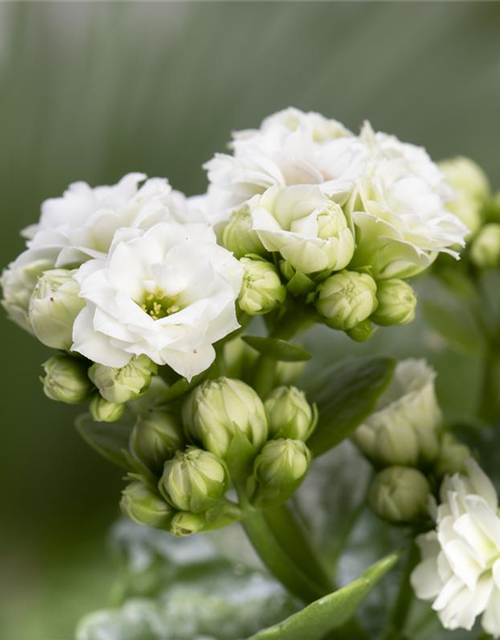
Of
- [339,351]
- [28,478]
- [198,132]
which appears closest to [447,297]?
[339,351]

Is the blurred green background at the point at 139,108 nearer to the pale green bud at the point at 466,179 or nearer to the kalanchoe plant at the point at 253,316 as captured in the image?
the pale green bud at the point at 466,179

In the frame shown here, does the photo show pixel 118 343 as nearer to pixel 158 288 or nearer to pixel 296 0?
pixel 158 288

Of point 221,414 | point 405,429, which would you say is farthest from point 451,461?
point 221,414

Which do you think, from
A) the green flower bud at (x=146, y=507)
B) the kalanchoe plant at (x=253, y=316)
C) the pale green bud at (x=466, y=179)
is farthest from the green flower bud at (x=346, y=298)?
the pale green bud at (x=466, y=179)

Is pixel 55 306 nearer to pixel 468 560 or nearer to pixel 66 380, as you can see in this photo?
pixel 66 380

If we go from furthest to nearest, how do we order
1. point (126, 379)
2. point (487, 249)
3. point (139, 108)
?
1. point (139, 108)
2. point (487, 249)
3. point (126, 379)

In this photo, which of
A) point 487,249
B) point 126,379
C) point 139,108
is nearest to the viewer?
point 126,379

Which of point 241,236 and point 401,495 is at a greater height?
point 241,236
